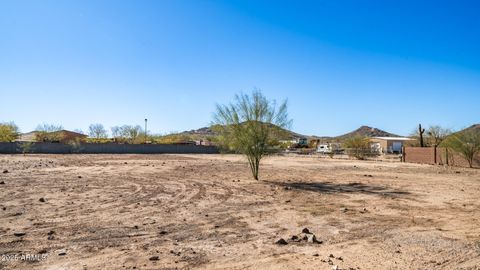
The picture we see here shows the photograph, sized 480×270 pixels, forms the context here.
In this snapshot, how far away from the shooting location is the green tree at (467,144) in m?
34.8

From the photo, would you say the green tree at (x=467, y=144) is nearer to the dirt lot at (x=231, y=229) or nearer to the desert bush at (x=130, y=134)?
the dirt lot at (x=231, y=229)

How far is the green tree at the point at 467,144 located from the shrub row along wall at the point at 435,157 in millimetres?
563

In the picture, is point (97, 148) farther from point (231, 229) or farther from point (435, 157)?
point (231, 229)

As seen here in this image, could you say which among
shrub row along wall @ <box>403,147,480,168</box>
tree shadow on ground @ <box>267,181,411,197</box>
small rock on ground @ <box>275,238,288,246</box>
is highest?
shrub row along wall @ <box>403,147,480,168</box>

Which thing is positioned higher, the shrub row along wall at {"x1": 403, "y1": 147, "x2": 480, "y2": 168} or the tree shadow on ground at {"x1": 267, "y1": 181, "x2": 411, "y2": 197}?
the shrub row along wall at {"x1": 403, "y1": 147, "x2": 480, "y2": 168}

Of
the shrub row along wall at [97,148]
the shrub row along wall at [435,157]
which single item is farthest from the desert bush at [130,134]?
the shrub row along wall at [435,157]

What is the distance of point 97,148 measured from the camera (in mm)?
63969

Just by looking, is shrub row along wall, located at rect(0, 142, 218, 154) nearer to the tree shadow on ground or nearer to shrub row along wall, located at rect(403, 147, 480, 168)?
shrub row along wall, located at rect(403, 147, 480, 168)

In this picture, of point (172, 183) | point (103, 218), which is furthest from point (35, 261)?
point (172, 183)

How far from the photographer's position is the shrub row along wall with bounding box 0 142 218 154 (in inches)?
2229

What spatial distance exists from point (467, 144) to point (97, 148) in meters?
53.2

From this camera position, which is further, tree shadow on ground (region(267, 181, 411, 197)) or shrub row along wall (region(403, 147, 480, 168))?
shrub row along wall (region(403, 147, 480, 168))

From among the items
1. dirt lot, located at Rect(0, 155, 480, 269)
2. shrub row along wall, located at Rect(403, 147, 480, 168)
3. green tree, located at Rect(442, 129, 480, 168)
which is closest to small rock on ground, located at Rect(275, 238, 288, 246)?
dirt lot, located at Rect(0, 155, 480, 269)

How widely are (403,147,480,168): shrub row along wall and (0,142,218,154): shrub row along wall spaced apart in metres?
33.1
